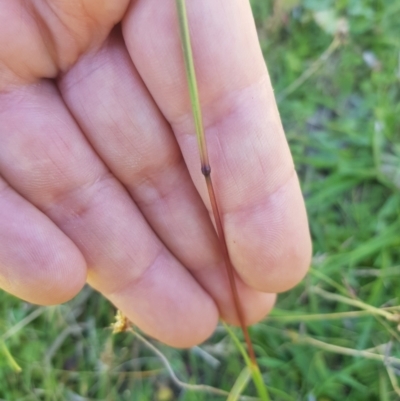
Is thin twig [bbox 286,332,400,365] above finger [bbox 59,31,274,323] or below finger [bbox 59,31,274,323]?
below

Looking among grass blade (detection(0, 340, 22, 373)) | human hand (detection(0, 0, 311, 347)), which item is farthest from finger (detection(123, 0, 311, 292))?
grass blade (detection(0, 340, 22, 373))

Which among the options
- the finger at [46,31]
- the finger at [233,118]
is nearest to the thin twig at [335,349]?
the finger at [233,118]

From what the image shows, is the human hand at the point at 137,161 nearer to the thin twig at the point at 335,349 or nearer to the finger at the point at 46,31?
the finger at the point at 46,31

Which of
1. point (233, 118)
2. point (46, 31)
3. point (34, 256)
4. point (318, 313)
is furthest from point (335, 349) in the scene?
point (46, 31)

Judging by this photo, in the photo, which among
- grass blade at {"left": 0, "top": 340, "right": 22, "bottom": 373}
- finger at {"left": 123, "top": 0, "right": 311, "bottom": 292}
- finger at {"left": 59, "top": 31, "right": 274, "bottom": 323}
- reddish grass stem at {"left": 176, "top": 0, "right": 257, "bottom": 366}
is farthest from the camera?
grass blade at {"left": 0, "top": 340, "right": 22, "bottom": 373}

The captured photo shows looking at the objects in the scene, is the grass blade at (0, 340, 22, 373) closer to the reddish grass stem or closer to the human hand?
the human hand

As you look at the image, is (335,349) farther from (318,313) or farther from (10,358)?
(10,358)

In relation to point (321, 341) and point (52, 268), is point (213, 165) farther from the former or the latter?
point (321, 341)
